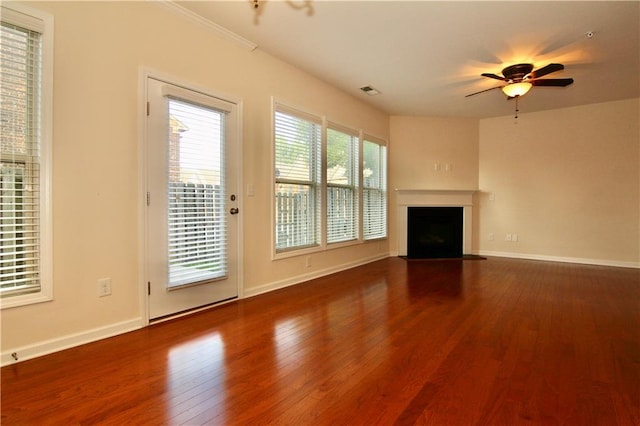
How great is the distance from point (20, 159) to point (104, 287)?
3.36 feet

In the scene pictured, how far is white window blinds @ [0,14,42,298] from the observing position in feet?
6.70

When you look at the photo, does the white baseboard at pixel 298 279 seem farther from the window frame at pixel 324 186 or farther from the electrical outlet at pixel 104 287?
the electrical outlet at pixel 104 287

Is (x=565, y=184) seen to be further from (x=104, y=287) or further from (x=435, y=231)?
(x=104, y=287)

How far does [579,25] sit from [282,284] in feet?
13.3

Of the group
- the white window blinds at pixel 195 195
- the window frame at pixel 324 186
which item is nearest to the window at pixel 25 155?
the white window blinds at pixel 195 195

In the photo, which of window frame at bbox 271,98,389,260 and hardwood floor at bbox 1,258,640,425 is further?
window frame at bbox 271,98,389,260

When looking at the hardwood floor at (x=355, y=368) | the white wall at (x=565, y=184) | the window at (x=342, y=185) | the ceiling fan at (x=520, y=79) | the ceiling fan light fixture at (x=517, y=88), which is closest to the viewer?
the hardwood floor at (x=355, y=368)

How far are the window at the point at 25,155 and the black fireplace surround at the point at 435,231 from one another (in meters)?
5.60

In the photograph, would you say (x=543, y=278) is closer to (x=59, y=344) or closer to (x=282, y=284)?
(x=282, y=284)

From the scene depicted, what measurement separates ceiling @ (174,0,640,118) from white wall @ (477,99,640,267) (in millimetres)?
824

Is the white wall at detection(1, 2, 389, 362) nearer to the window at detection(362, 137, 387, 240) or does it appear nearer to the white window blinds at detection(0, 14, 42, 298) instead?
the white window blinds at detection(0, 14, 42, 298)

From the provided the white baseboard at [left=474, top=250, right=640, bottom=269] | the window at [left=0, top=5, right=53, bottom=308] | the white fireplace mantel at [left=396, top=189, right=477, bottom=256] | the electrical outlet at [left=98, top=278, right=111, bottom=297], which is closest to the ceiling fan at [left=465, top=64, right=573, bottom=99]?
the white fireplace mantel at [left=396, top=189, right=477, bottom=256]

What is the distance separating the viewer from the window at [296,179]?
13.1 feet

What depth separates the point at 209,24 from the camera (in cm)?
314
